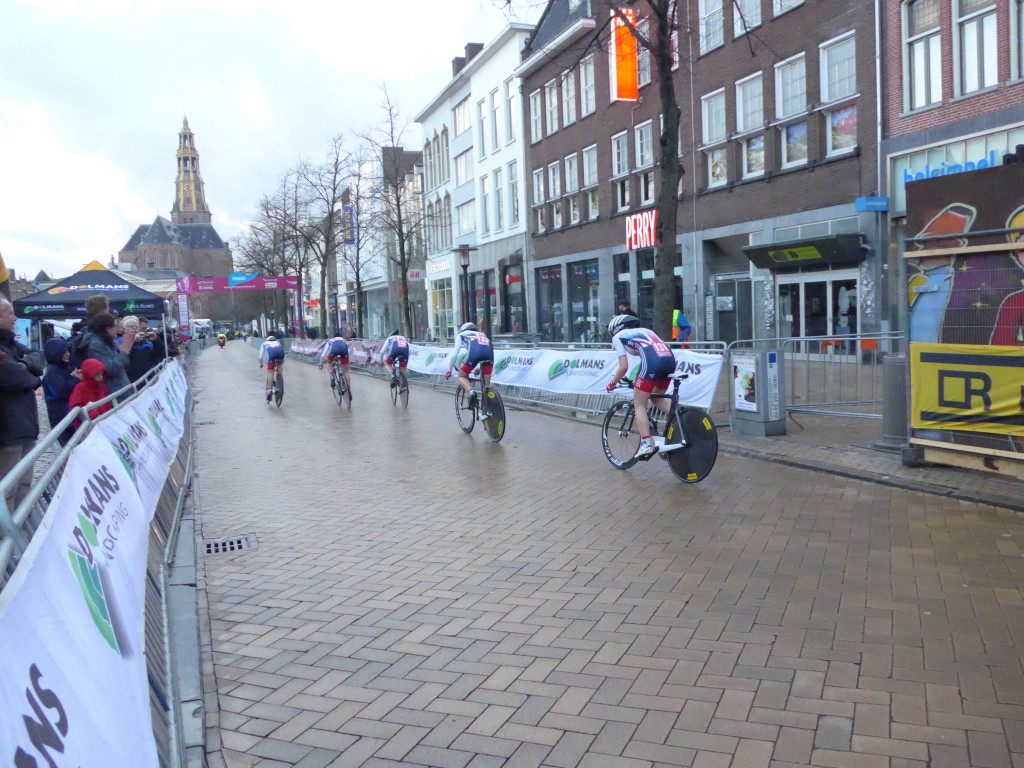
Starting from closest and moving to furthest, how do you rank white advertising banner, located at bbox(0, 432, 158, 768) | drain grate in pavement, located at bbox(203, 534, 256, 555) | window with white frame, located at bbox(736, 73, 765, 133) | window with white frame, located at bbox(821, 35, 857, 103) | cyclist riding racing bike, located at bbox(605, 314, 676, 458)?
white advertising banner, located at bbox(0, 432, 158, 768)
drain grate in pavement, located at bbox(203, 534, 256, 555)
cyclist riding racing bike, located at bbox(605, 314, 676, 458)
window with white frame, located at bbox(821, 35, 857, 103)
window with white frame, located at bbox(736, 73, 765, 133)

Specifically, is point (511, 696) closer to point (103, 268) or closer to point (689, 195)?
point (103, 268)

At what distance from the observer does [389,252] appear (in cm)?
5694

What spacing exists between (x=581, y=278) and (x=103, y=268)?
666 inches

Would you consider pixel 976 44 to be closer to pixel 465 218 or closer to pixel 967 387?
pixel 967 387

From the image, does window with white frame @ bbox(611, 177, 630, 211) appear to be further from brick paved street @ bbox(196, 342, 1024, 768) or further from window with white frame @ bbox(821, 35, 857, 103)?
brick paved street @ bbox(196, 342, 1024, 768)

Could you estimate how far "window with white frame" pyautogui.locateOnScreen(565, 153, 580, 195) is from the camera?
3250 centimetres

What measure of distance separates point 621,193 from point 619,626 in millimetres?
26264

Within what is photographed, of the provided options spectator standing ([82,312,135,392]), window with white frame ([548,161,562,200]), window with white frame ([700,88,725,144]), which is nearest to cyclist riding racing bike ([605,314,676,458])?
spectator standing ([82,312,135,392])

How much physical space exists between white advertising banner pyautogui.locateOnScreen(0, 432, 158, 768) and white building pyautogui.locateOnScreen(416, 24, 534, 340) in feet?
98.2

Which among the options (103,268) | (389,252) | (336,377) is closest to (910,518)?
(336,377)

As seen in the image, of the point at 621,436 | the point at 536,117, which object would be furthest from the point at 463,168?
the point at 621,436

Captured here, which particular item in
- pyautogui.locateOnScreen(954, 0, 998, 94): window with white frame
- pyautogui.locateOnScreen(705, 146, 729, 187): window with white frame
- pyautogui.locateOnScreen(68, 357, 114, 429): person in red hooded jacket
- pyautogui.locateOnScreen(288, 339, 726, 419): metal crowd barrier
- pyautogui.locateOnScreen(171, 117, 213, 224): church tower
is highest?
pyautogui.locateOnScreen(171, 117, 213, 224): church tower

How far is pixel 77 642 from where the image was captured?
217 centimetres

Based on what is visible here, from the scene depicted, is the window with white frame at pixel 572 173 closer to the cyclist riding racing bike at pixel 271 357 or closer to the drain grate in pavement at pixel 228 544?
the cyclist riding racing bike at pixel 271 357
